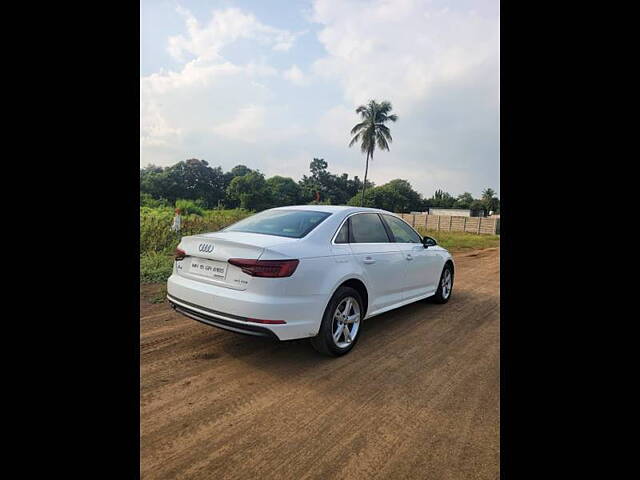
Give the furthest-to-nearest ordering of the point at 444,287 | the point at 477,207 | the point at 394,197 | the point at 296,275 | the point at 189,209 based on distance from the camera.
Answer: the point at 477,207 < the point at 394,197 < the point at 189,209 < the point at 444,287 < the point at 296,275

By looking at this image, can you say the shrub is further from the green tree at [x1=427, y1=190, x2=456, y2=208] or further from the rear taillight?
the green tree at [x1=427, y1=190, x2=456, y2=208]

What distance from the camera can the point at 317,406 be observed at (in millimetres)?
2748

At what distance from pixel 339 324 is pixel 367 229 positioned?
4.04ft

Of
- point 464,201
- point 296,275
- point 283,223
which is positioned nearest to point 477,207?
point 464,201

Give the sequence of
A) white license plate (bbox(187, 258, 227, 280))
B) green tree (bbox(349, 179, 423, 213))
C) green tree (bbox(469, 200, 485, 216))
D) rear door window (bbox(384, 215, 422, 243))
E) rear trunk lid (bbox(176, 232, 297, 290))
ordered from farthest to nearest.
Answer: green tree (bbox(469, 200, 485, 216))
green tree (bbox(349, 179, 423, 213))
rear door window (bbox(384, 215, 422, 243))
white license plate (bbox(187, 258, 227, 280))
rear trunk lid (bbox(176, 232, 297, 290))

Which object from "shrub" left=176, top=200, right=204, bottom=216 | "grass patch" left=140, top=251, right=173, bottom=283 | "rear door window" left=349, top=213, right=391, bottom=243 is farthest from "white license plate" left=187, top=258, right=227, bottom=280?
"shrub" left=176, top=200, right=204, bottom=216

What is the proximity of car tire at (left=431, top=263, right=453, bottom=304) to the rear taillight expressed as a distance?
3.30m

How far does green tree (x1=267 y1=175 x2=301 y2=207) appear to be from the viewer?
4245cm

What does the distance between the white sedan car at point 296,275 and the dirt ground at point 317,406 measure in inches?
15.8

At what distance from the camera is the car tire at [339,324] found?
3467 millimetres

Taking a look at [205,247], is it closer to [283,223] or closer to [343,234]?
[283,223]

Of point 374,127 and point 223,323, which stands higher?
point 374,127

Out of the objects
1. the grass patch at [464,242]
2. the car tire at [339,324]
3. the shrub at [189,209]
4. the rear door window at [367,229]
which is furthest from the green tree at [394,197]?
the car tire at [339,324]
